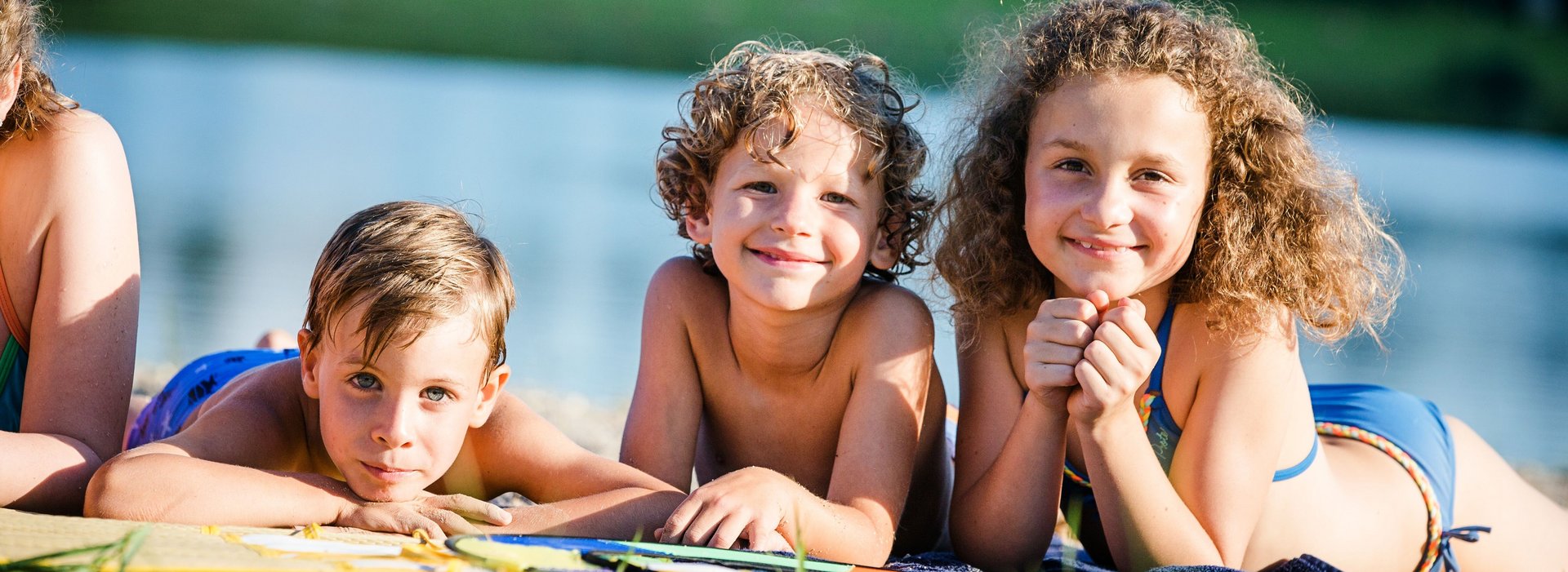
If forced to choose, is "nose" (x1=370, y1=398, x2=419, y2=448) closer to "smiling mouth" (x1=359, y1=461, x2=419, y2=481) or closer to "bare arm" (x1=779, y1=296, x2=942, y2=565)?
"smiling mouth" (x1=359, y1=461, x2=419, y2=481)

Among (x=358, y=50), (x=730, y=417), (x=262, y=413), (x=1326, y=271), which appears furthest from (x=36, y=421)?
(x=358, y=50)

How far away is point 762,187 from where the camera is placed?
283cm

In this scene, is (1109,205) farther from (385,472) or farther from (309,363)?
(309,363)

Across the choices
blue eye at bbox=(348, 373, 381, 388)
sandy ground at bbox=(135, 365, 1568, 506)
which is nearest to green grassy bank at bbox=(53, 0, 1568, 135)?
sandy ground at bbox=(135, 365, 1568, 506)

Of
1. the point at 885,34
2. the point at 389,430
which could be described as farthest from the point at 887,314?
the point at 885,34

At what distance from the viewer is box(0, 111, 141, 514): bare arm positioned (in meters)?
2.48

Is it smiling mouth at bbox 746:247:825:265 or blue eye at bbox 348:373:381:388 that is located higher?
smiling mouth at bbox 746:247:825:265

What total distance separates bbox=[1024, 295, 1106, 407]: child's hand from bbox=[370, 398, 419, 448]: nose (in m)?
1.11

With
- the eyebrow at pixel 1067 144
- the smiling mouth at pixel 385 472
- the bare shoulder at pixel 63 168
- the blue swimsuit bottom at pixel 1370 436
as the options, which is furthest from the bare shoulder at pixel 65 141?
the blue swimsuit bottom at pixel 1370 436

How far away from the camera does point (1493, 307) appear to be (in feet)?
28.7

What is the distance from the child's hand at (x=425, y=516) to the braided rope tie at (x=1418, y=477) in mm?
2055

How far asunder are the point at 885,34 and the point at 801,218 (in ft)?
77.8

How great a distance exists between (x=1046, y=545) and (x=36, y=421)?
1914mm

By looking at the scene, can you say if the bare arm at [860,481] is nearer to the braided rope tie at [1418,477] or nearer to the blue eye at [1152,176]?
the blue eye at [1152,176]
